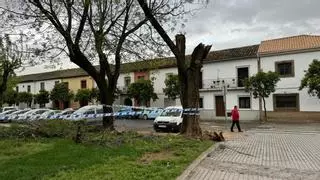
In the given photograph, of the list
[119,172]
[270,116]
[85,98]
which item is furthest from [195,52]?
[85,98]

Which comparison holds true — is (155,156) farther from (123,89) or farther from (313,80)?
(123,89)

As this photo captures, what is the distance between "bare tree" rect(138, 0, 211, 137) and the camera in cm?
1791

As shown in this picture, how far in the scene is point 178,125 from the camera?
25.4 meters

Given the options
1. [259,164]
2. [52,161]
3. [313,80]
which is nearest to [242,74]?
[313,80]

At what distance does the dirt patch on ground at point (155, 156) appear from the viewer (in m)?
11.1

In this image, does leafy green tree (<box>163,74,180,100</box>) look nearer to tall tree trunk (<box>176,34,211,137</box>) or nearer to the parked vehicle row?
the parked vehicle row

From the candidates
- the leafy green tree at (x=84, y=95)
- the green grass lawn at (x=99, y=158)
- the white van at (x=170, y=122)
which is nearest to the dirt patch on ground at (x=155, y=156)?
the green grass lawn at (x=99, y=158)

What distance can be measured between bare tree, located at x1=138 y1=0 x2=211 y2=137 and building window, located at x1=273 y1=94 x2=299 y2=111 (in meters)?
21.8

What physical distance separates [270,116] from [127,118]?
14500 millimetres

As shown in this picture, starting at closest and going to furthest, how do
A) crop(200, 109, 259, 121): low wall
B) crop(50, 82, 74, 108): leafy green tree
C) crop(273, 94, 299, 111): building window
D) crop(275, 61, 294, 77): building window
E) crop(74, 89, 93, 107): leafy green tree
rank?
crop(273, 94, 299, 111): building window
crop(275, 61, 294, 77): building window
crop(200, 109, 259, 121): low wall
crop(74, 89, 93, 107): leafy green tree
crop(50, 82, 74, 108): leafy green tree

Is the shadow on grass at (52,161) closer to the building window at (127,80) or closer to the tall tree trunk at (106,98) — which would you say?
the tall tree trunk at (106,98)

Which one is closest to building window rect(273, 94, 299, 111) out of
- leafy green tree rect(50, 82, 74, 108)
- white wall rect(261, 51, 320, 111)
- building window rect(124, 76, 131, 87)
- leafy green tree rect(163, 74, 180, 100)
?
white wall rect(261, 51, 320, 111)

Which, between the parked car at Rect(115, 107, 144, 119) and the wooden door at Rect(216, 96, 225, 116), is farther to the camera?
the wooden door at Rect(216, 96, 225, 116)

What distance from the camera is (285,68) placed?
39125 mm
